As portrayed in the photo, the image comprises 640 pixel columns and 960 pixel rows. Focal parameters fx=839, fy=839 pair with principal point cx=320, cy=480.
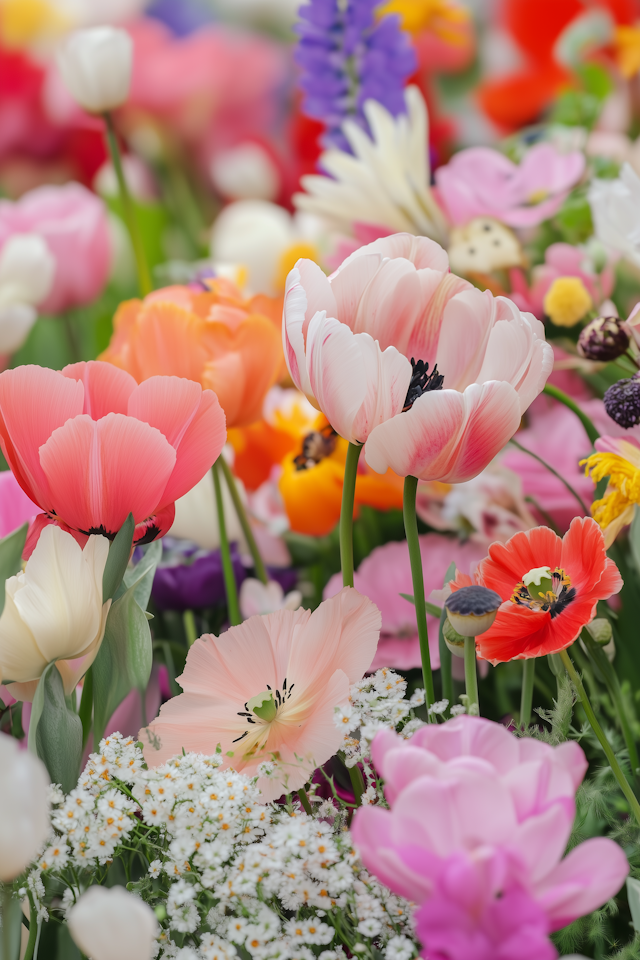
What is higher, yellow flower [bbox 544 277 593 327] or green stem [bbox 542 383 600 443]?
yellow flower [bbox 544 277 593 327]

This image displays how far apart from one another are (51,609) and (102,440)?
7 cm

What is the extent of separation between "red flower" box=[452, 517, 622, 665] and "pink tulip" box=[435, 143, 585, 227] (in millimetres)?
342

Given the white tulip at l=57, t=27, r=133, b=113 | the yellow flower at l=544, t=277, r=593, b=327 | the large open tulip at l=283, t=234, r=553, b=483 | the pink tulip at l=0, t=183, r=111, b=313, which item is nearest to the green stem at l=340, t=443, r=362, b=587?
the large open tulip at l=283, t=234, r=553, b=483

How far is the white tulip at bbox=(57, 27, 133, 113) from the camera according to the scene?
2.07 feet

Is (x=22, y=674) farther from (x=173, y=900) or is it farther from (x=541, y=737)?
(x=541, y=737)

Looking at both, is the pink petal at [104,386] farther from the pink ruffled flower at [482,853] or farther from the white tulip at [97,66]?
the white tulip at [97,66]

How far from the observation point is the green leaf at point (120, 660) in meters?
0.34

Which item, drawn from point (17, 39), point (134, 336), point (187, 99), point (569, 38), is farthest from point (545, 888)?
point (17, 39)

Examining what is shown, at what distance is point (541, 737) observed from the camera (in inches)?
13.4

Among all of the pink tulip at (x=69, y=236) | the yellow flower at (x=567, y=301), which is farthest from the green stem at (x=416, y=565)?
the pink tulip at (x=69, y=236)

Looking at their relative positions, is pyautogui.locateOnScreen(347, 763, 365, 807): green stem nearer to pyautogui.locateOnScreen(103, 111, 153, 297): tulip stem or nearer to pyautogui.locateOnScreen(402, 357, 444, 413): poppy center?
pyautogui.locateOnScreen(402, 357, 444, 413): poppy center

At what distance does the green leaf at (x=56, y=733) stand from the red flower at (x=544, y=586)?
6.3 inches

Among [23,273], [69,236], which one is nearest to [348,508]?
[23,273]

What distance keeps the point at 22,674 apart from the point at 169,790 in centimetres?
7
